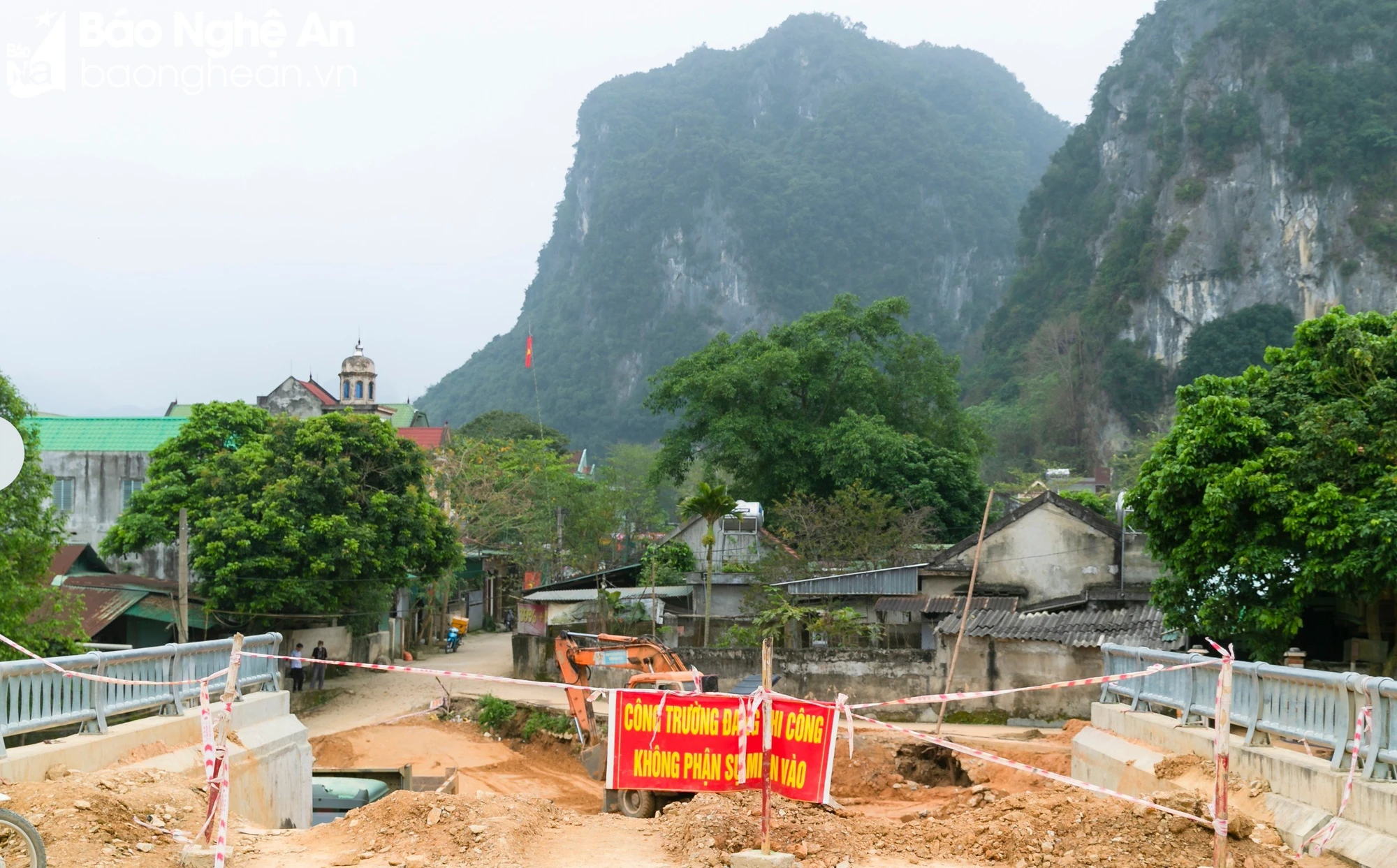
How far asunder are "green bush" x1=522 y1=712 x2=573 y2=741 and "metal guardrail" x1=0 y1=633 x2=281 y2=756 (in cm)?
1240

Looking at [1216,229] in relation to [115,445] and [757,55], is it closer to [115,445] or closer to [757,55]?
[115,445]

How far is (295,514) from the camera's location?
27141 millimetres

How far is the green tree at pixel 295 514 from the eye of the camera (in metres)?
26.7

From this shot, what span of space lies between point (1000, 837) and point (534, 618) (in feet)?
84.0

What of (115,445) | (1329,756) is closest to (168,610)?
(115,445)

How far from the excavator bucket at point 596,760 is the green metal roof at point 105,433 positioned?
1017 inches

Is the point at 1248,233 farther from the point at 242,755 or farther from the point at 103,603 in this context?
the point at 242,755

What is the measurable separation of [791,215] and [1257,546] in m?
138

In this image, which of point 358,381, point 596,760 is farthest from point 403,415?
point 596,760

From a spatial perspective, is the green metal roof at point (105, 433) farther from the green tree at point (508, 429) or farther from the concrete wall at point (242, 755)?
the concrete wall at point (242, 755)

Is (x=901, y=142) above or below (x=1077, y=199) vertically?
above

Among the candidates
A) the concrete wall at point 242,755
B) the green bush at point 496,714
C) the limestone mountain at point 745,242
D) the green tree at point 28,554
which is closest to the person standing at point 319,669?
the green bush at point 496,714

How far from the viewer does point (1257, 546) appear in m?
14.6

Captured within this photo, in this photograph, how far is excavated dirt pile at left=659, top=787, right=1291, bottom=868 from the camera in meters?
8.14
